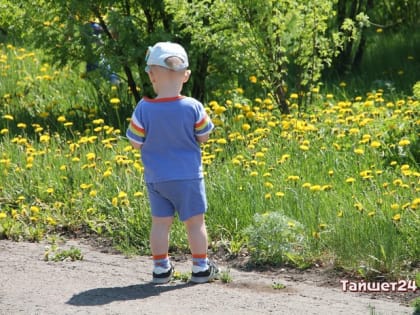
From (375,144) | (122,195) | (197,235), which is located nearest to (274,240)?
(197,235)

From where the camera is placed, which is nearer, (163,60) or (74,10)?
(163,60)

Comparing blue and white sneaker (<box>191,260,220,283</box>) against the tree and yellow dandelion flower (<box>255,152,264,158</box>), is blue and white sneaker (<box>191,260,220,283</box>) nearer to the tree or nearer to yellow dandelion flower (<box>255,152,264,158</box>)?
yellow dandelion flower (<box>255,152,264,158</box>)

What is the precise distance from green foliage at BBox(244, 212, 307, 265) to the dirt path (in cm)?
15

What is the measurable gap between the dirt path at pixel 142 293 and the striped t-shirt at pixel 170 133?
0.62 m

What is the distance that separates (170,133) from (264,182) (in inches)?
58.7

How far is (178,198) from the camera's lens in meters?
5.43

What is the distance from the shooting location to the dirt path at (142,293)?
4.95 m

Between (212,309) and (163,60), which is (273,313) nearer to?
(212,309)

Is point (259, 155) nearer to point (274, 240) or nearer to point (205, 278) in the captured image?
point (274, 240)

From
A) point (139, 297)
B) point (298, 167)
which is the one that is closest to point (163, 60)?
point (139, 297)

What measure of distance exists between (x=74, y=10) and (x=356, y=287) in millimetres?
4836

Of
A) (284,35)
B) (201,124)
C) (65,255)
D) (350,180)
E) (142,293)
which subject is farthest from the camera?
(284,35)

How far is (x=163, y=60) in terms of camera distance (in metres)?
5.32

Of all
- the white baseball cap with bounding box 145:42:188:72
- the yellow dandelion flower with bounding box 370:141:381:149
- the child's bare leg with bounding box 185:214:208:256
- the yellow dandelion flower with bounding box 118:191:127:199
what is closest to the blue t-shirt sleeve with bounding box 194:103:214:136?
the white baseball cap with bounding box 145:42:188:72
